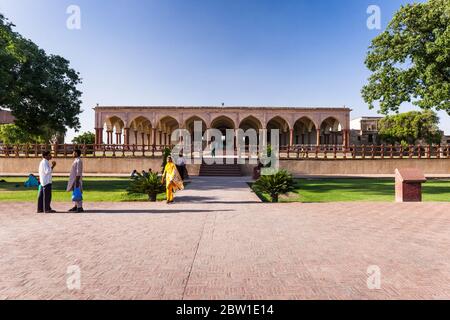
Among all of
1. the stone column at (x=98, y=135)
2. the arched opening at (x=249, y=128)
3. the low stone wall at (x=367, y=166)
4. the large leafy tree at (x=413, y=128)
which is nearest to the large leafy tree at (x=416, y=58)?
the low stone wall at (x=367, y=166)

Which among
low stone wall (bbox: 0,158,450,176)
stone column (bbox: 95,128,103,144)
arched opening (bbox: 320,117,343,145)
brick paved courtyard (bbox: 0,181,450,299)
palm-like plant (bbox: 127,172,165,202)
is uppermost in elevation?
arched opening (bbox: 320,117,343,145)

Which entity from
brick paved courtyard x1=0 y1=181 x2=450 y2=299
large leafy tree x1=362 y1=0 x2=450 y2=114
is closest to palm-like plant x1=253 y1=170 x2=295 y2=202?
brick paved courtyard x1=0 y1=181 x2=450 y2=299

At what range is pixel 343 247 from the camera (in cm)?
525

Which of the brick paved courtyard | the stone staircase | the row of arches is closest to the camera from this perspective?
the brick paved courtyard

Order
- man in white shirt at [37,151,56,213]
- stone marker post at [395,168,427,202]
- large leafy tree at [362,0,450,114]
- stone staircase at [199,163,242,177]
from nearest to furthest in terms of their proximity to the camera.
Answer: man in white shirt at [37,151,56,213] < stone marker post at [395,168,427,202] < large leafy tree at [362,0,450,114] < stone staircase at [199,163,242,177]

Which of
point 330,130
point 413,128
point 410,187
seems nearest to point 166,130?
point 330,130

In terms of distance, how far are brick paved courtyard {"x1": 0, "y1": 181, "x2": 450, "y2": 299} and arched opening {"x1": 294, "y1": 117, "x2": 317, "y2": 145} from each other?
33.4 m

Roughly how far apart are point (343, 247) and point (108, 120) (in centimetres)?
3557

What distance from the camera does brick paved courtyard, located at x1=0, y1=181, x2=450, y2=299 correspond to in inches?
138

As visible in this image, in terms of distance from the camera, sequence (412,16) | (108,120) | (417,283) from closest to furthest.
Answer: (417,283), (412,16), (108,120)

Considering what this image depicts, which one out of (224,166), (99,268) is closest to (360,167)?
(224,166)

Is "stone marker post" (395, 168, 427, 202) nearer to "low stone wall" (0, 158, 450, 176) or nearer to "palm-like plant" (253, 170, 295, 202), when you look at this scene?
"palm-like plant" (253, 170, 295, 202)

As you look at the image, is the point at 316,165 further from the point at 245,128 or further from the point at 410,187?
the point at 245,128

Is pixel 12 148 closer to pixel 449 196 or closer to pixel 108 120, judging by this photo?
pixel 108 120
